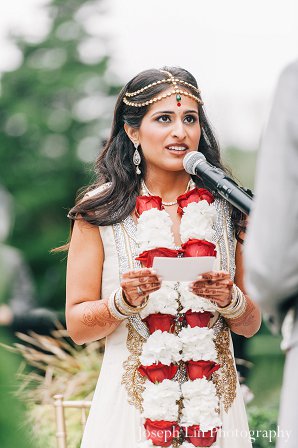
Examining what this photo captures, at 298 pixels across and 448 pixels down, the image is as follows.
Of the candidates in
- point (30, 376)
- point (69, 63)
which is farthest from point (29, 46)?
point (30, 376)

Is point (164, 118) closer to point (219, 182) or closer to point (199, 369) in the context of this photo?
point (219, 182)

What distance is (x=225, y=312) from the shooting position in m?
3.73

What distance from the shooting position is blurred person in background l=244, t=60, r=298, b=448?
233cm

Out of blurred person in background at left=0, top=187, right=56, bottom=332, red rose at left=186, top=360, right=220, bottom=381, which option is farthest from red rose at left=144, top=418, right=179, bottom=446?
blurred person in background at left=0, top=187, right=56, bottom=332

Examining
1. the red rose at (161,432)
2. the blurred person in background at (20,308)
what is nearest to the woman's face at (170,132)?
the red rose at (161,432)

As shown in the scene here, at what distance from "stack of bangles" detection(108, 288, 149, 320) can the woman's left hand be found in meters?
0.25

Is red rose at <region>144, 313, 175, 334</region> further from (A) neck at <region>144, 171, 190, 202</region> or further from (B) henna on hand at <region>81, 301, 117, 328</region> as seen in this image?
(A) neck at <region>144, 171, 190, 202</region>

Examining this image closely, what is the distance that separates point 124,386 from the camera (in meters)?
3.77

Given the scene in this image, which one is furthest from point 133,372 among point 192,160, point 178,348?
point 192,160

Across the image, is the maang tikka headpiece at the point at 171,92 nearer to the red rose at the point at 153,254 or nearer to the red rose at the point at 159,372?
the red rose at the point at 153,254

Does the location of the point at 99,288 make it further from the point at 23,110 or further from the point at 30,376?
the point at 23,110

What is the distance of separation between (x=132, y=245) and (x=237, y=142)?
22050 mm

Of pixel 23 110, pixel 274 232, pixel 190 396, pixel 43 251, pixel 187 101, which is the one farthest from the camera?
pixel 23 110

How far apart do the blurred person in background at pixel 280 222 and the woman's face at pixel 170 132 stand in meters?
1.51
